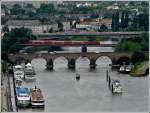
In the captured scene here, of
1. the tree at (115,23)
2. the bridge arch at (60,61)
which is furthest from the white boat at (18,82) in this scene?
the tree at (115,23)

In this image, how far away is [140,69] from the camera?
13.1m

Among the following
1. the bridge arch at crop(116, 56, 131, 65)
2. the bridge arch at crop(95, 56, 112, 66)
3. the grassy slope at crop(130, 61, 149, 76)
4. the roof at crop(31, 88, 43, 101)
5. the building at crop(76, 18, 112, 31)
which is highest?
the roof at crop(31, 88, 43, 101)

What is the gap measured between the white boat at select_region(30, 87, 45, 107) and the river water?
60 mm

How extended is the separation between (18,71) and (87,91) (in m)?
2.30

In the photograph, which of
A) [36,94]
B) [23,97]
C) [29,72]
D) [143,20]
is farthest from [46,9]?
[23,97]

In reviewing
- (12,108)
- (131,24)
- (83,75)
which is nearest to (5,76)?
(83,75)

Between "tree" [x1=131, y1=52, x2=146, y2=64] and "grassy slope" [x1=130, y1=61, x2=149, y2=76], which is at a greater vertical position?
"grassy slope" [x1=130, y1=61, x2=149, y2=76]

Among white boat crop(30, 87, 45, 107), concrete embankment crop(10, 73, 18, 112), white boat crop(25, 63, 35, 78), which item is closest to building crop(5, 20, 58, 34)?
white boat crop(25, 63, 35, 78)

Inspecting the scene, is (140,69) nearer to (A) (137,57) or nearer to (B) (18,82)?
(A) (137,57)

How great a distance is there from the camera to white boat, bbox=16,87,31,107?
9.56 m

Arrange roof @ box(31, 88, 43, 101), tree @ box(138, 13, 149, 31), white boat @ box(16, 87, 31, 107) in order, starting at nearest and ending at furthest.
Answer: white boat @ box(16, 87, 31, 107), roof @ box(31, 88, 43, 101), tree @ box(138, 13, 149, 31)

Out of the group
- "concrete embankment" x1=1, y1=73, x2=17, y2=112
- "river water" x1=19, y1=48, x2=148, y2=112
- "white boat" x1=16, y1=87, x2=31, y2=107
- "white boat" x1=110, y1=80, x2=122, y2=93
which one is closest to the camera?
"concrete embankment" x1=1, y1=73, x2=17, y2=112

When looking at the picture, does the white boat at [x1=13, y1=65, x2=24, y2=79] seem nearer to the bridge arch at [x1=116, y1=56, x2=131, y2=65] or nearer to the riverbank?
the riverbank

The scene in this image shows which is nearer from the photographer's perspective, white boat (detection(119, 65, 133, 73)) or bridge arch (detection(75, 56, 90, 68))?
white boat (detection(119, 65, 133, 73))
